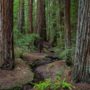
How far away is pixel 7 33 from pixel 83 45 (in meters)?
3.58

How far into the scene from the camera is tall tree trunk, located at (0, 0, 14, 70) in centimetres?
934

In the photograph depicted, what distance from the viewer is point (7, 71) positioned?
364 inches

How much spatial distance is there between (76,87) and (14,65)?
143 inches

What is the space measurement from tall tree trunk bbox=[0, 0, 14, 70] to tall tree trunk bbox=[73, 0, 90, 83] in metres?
3.28

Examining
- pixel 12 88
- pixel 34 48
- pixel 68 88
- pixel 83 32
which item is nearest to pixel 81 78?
pixel 68 88

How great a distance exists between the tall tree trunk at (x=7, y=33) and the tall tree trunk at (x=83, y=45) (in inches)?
129

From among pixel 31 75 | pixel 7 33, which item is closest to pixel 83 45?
pixel 31 75

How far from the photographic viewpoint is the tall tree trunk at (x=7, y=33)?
30.6 ft

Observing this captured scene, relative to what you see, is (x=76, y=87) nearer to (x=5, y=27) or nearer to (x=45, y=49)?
(x=5, y=27)

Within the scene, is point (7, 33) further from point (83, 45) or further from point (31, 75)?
point (83, 45)

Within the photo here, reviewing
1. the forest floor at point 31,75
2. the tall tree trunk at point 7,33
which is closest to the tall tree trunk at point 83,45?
the forest floor at point 31,75

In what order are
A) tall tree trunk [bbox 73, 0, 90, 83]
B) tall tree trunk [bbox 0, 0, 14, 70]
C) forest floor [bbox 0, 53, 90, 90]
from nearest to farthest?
tall tree trunk [bbox 73, 0, 90, 83] < forest floor [bbox 0, 53, 90, 90] < tall tree trunk [bbox 0, 0, 14, 70]

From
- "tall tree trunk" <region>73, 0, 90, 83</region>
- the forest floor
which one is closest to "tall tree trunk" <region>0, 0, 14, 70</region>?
the forest floor

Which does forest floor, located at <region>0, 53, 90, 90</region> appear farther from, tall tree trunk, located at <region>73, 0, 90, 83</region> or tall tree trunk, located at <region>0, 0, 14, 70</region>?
tall tree trunk, located at <region>0, 0, 14, 70</region>
